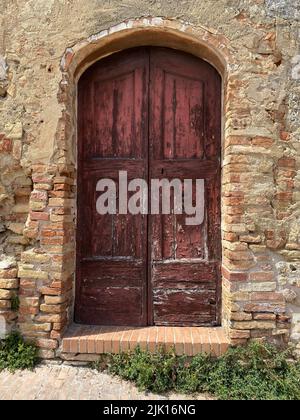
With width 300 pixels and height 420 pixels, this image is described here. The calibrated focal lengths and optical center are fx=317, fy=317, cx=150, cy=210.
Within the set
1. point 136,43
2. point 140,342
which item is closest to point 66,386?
point 140,342

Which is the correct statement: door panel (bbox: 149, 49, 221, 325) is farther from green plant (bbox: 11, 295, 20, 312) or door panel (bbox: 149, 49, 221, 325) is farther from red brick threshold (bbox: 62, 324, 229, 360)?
green plant (bbox: 11, 295, 20, 312)

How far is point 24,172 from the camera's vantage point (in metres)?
2.95

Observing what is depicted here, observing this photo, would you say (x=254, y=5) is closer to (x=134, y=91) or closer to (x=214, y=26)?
(x=214, y=26)

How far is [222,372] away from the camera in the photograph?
2.63m

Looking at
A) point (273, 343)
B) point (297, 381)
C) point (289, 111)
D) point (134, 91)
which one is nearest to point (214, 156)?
point (289, 111)

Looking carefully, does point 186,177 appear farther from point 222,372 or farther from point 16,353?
point 16,353

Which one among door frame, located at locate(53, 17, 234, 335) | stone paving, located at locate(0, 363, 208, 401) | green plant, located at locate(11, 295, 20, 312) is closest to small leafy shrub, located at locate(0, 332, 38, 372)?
stone paving, located at locate(0, 363, 208, 401)

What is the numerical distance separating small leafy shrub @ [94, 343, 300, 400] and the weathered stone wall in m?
0.18

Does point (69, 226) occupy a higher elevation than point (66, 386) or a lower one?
higher

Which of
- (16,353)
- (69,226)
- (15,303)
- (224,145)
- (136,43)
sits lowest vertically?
(16,353)

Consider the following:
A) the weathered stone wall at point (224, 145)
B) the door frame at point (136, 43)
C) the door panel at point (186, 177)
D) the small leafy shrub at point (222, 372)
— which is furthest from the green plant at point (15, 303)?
Answer: the door panel at point (186, 177)

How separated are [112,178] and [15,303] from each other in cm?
148

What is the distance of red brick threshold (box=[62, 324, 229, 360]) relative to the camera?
9.04 ft

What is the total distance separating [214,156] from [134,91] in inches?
40.8
